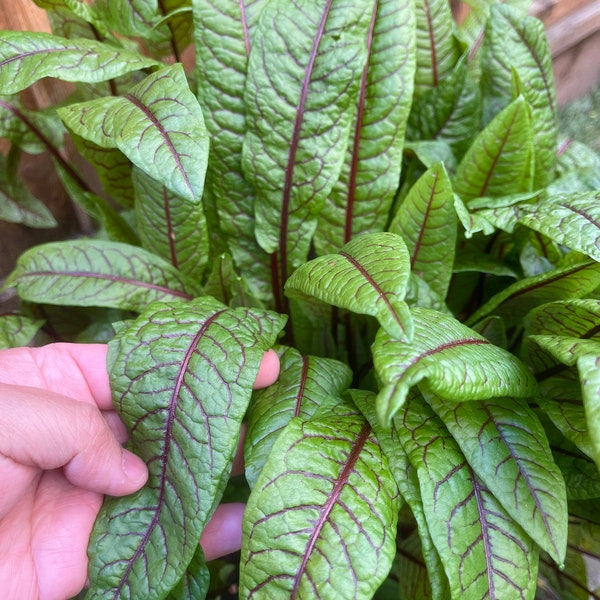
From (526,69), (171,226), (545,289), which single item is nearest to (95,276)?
(171,226)

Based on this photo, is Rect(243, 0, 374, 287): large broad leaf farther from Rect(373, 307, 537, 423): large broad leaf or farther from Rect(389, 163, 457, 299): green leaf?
Rect(373, 307, 537, 423): large broad leaf

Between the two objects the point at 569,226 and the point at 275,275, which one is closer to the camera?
the point at 569,226

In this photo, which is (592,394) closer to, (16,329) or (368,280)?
(368,280)

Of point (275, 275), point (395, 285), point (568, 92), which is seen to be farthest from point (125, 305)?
point (568, 92)

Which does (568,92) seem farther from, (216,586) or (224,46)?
(216,586)

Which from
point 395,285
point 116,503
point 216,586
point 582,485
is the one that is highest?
point 395,285
